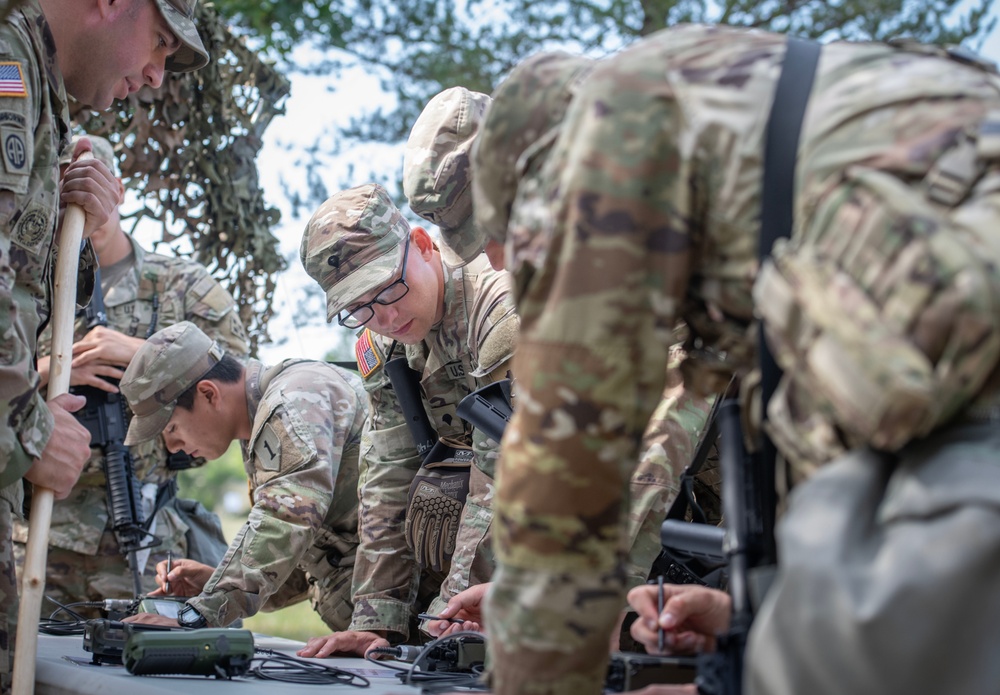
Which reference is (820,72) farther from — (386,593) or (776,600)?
(386,593)

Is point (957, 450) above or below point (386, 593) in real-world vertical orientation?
above

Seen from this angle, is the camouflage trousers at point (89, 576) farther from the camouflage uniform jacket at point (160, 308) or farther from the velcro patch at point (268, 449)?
the velcro patch at point (268, 449)

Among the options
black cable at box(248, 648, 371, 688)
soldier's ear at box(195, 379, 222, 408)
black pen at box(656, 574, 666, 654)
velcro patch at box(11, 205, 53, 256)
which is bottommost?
black cable at box(248, 648, 371, 688)

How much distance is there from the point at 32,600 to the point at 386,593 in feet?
3.83

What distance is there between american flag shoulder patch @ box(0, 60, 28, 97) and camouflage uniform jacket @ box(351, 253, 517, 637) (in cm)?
140

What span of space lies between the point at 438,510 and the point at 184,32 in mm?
1601

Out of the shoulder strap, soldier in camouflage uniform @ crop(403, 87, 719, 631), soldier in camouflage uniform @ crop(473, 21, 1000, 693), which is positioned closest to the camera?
soldier in camouflage uniform @ crop(473, 21, 1000, 693)

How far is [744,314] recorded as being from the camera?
1503 mm

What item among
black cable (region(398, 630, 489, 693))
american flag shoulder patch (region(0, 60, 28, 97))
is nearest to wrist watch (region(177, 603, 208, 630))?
black cable (region(398, 630, 489, 693))

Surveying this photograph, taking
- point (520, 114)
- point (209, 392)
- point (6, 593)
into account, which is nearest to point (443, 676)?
point (6, 593)

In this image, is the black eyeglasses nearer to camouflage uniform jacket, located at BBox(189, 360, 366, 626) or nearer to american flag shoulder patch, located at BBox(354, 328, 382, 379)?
american flag shoulder patch, located at BBox(354, 328, 382, 379)

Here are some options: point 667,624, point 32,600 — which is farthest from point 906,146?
point 32,600

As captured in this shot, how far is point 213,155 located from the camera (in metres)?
5.39

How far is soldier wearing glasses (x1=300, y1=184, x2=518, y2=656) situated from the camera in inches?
146
